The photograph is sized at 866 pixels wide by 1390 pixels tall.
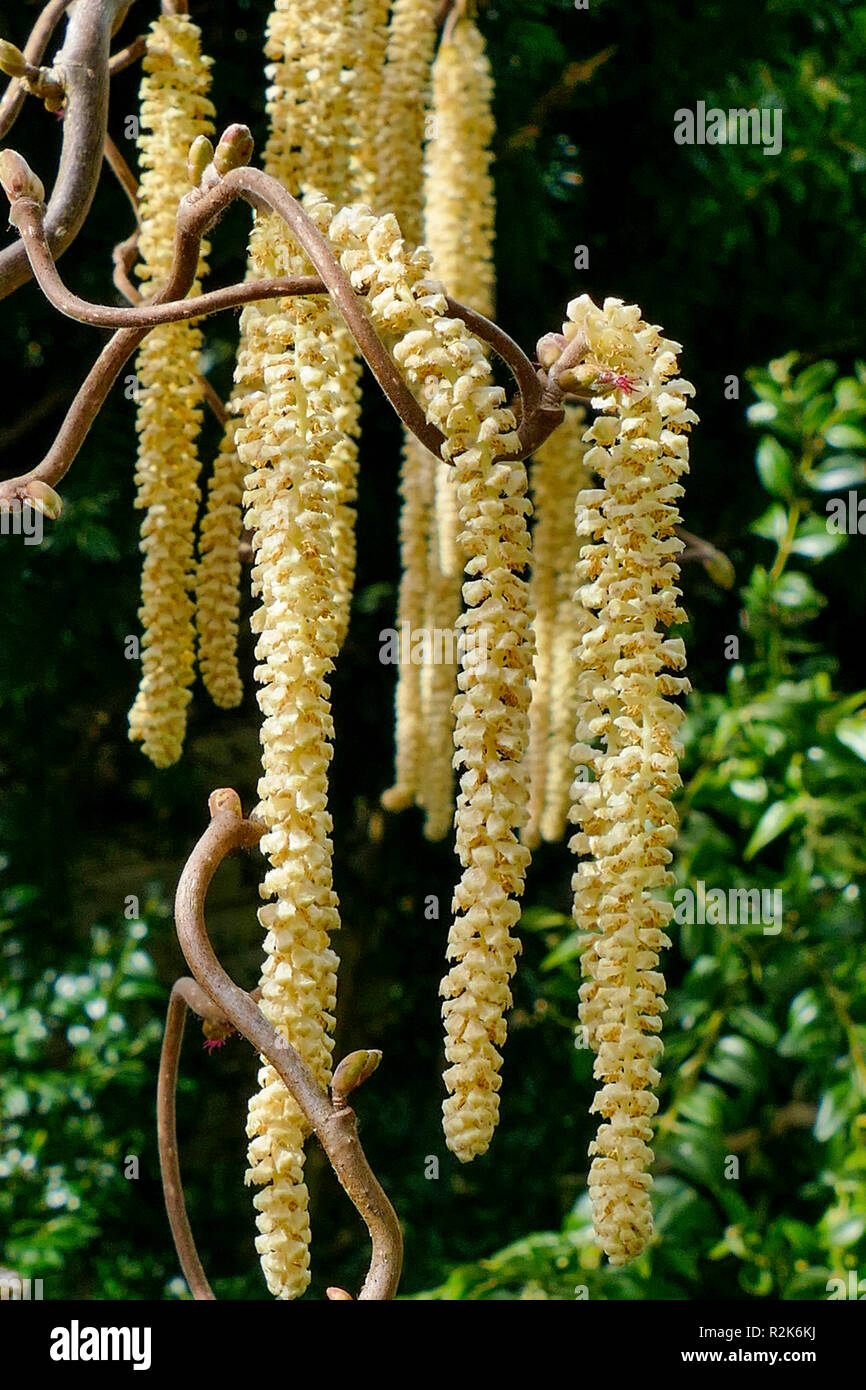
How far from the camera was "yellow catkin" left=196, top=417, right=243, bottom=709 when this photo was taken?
900 mm

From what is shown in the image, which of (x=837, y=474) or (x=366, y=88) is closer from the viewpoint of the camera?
(x=366, y=88)

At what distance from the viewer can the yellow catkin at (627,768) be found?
1.57 feet

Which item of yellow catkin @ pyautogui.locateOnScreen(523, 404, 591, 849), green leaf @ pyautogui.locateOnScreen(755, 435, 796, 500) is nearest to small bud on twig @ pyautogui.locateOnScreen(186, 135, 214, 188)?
yellow catkin @ pyautogui.locateOnScreen(523, 404, 591, 849)

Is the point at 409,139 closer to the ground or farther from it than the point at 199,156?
farther from it

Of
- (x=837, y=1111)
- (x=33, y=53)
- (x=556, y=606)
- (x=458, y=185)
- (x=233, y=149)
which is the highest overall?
(x=458, y=185)

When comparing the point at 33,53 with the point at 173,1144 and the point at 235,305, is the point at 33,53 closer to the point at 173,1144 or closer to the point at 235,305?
the point at 235,305

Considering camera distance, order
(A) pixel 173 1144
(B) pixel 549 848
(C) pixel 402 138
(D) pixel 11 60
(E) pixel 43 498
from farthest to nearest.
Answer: (B) pixel 549 848 → (C) pixel 402 138 → (A) pixel 173 1144 → (D) pixel 11 60 → (E) pixel 43 498

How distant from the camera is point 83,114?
704 mm

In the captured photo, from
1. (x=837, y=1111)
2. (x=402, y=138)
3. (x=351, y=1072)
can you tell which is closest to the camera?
(x=351, y=1072)

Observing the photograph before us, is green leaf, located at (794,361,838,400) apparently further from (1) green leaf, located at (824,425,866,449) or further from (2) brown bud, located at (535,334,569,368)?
(2) brown bud, located at (535,334,569,368)

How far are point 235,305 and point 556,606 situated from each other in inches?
38.4

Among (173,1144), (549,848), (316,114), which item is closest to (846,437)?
(549,848)

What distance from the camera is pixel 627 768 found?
50 cm
